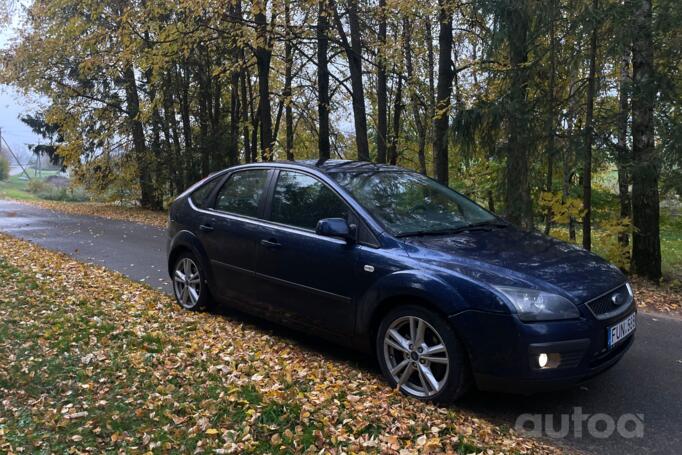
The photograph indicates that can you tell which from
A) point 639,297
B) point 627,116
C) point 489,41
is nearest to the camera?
point 639,297

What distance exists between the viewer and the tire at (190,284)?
6016mm

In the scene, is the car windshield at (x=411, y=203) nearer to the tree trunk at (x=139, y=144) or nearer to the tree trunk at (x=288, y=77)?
the tree trunk at (x=288, y=77)

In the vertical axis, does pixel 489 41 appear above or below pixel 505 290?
above

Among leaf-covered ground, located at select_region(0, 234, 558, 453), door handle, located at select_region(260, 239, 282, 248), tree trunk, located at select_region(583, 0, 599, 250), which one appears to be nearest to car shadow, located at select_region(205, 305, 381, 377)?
leaf-covered ground, located at select_region(0, 234, 558, 453)

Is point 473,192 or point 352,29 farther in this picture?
point 473,192

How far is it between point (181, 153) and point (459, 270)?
19.7 m

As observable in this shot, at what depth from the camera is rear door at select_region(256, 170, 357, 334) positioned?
4.46 metres

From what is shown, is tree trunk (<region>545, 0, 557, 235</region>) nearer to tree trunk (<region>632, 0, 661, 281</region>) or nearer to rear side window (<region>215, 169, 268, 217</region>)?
tree trunk (<region>632, 0, 661, 281</region>)

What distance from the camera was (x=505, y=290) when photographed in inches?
142

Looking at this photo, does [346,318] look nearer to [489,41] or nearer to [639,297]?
[639,297]

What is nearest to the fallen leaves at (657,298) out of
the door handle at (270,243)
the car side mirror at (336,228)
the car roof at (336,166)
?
the car roof at (336,166)

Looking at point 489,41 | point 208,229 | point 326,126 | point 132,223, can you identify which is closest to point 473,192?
point 326,126

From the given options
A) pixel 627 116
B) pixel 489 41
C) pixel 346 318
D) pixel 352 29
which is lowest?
pixel 346 318

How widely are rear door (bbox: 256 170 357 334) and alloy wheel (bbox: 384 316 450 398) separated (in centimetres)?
43
